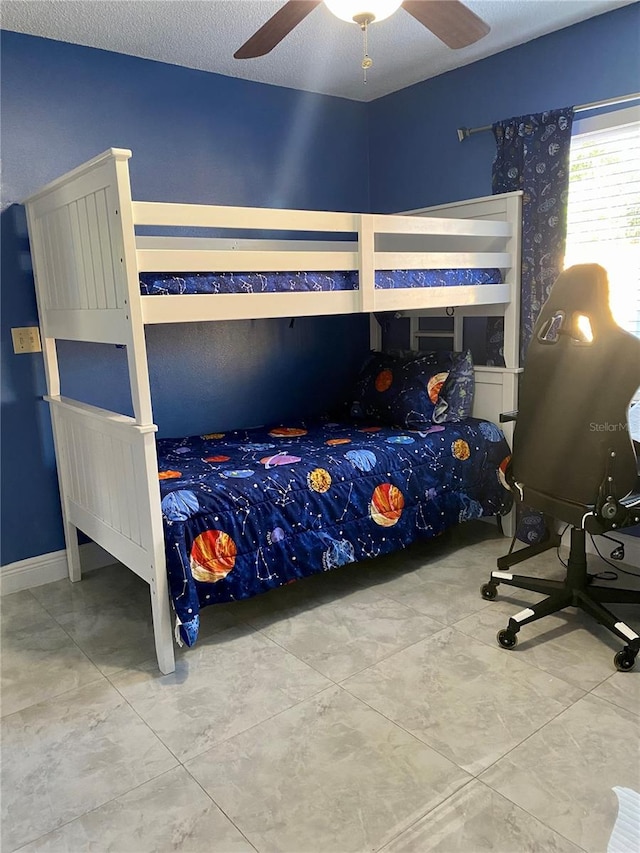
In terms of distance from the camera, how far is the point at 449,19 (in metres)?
1.79

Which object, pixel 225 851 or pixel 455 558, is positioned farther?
pixel 455 558

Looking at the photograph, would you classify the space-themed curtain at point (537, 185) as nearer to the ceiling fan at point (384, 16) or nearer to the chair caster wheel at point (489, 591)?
the ceiling fan at point (384, 16)

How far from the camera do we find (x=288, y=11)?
176 cm

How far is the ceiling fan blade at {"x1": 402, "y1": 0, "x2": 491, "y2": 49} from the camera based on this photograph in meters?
1.71

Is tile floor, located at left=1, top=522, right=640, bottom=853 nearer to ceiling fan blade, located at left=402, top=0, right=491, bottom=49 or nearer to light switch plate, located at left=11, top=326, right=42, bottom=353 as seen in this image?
light switch plate, located at left=11, top=326, right=42, bottom=353

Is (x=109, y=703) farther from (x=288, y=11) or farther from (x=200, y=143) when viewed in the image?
(x=200, y=143)

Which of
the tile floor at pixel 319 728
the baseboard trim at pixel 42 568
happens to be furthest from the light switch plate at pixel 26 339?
the tile floor at pixel 319 728

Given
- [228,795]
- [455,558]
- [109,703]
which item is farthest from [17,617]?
[455,558]

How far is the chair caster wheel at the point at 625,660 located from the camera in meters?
2.06

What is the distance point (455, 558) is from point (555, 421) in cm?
102

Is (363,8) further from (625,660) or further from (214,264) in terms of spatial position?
(625,660)

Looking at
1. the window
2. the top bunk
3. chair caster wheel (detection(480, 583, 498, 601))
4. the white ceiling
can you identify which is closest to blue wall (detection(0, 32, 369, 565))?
the white ceiling

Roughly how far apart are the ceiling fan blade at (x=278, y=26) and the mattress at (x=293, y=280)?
0.70 meters

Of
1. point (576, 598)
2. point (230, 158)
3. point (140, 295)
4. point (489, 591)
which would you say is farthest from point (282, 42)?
point (576, 598)
